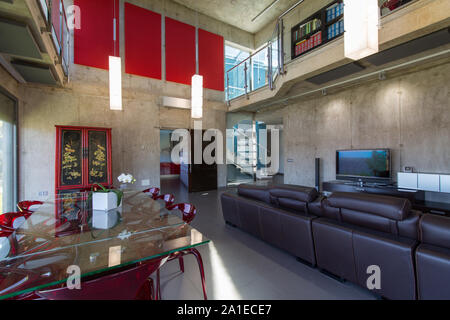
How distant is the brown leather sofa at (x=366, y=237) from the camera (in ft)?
4.63

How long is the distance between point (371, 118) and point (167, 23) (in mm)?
6954

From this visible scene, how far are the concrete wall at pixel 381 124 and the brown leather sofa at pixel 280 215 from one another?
386cm

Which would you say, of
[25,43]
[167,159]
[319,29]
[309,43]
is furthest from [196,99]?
[167,159]

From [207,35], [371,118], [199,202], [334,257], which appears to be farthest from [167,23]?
[334,257]

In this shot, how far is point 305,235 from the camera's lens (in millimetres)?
2182

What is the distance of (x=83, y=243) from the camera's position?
1511mm

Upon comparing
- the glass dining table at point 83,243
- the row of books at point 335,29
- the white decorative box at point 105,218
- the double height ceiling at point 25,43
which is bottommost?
the glass dining table at point 83,243

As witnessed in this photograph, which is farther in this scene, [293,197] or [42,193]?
[42,193]

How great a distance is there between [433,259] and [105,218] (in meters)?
2.78

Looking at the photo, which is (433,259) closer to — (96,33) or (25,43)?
(25,43)

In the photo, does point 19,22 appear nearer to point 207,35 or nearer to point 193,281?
point 193,281

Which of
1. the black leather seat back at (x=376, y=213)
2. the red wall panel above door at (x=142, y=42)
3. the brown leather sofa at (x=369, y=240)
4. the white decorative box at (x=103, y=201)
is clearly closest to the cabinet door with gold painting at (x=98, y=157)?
the red wall panel above door at (x=142, y=42)

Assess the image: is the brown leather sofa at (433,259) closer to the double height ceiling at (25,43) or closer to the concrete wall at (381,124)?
the concrete wall at (381,124)

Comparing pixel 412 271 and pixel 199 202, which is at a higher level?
pixel 412 271
